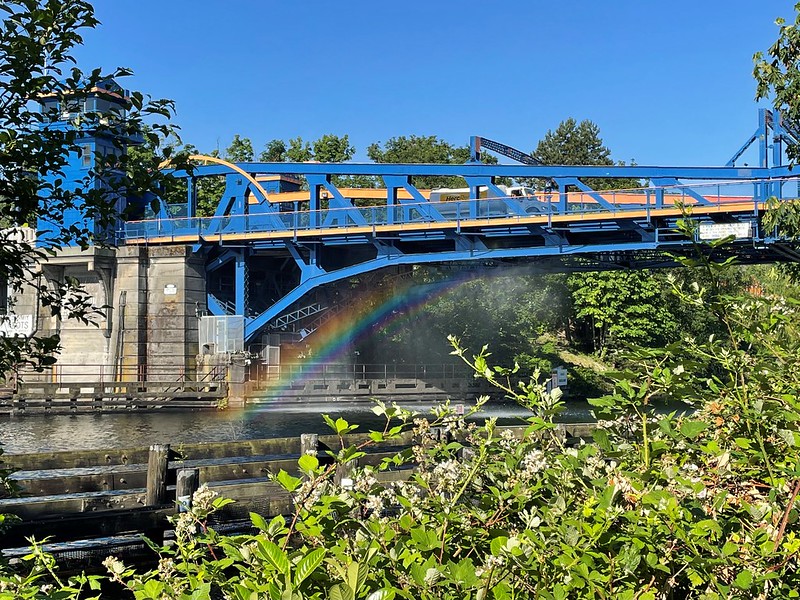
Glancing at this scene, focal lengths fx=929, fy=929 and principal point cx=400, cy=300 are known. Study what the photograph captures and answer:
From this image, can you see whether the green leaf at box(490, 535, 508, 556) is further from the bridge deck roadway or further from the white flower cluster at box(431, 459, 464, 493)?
the bridge deck roadway

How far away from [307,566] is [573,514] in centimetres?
118

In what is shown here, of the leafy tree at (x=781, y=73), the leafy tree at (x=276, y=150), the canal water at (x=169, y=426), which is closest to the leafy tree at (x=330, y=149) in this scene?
the leafy tree at (x=276, y=150)

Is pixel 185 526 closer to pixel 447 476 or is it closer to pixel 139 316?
pixel 447 476

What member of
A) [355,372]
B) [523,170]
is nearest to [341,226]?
[523,170]

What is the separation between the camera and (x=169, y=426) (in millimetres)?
32594

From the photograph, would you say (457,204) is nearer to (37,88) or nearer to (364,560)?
(37,88)

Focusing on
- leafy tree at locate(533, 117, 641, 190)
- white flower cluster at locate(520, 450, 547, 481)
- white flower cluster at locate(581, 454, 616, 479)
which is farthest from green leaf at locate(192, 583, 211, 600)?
leafy tree at locate(533, 117, 641, 190)

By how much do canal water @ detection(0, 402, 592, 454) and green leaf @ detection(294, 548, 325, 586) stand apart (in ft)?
73.8

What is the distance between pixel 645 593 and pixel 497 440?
1.25m

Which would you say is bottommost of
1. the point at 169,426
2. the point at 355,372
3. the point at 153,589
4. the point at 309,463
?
the point at 169,426

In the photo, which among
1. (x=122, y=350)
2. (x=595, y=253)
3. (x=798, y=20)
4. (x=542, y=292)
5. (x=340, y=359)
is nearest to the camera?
(x=798, y=20)

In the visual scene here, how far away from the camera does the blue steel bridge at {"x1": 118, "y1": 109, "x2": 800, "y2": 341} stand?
101ft

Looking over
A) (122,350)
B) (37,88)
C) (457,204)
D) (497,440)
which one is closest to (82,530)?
(37,88)

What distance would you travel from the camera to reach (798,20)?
59.3 ft
